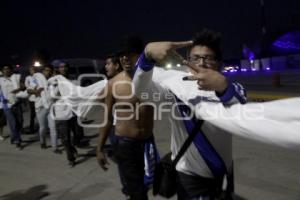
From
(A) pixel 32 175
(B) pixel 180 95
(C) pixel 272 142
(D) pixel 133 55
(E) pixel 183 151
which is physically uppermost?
(D) pixel 133 55

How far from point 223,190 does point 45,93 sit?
246 inches

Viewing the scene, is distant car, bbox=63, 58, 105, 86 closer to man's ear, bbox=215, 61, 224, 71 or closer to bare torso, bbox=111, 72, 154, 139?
bare torso, bbox=111, 72, 154, 139

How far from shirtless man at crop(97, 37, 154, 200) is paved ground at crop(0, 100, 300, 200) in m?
1.35

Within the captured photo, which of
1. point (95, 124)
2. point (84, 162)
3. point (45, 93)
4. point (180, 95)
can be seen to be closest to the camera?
point (180, 95)

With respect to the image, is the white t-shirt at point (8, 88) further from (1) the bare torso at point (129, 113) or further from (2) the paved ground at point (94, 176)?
(1) the bare torso at point (129, 113)

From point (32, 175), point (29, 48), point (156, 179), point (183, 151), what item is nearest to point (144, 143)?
point (156, 179)

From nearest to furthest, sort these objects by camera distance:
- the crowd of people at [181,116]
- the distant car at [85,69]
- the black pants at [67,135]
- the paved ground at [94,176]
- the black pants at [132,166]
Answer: the crowd of people at [181,116], the black pants at [132,166], the paved ground at [94,176], the black pants at [67,135], the distant car at [85,69]

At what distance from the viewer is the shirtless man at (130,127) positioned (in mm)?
3536

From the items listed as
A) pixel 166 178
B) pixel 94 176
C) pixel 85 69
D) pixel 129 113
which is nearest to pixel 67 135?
pixel 94 176

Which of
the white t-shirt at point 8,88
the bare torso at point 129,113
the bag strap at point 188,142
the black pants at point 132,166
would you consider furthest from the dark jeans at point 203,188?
the white t-shirt at point 8,88

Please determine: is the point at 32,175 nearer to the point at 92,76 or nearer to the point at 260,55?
the point at 92,76

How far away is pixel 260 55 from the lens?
121 feet

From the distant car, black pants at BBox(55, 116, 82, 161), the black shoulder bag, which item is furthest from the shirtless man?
the distant car

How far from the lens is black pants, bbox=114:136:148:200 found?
3.54 metres
